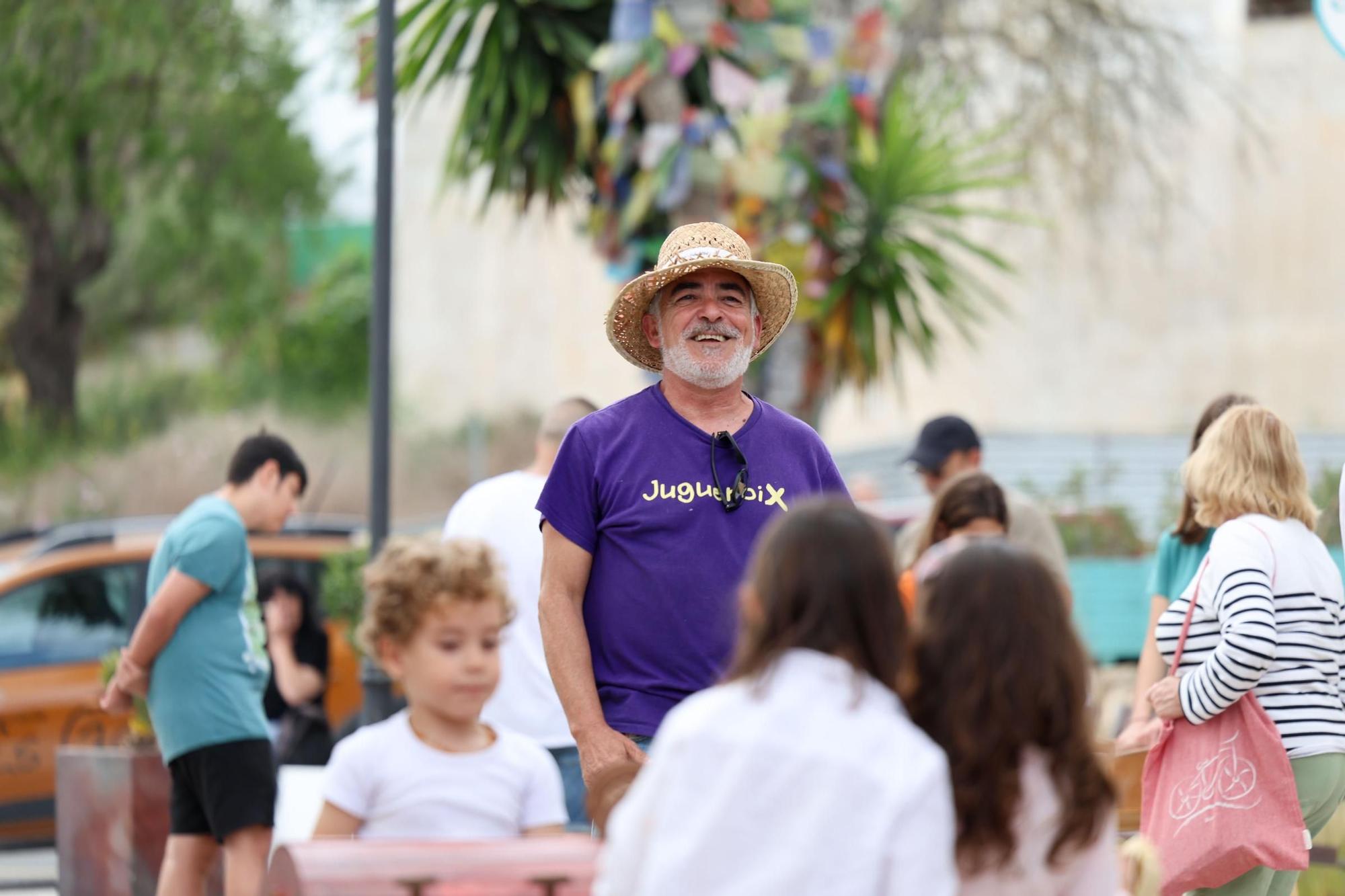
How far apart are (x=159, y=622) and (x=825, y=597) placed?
11.8 feet

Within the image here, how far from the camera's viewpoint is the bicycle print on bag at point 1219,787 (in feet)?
14.9

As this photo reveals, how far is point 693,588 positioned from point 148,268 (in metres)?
24.6

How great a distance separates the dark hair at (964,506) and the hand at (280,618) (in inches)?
139

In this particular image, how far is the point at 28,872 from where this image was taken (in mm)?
8617

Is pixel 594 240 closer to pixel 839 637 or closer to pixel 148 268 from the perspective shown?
pixel 839 637

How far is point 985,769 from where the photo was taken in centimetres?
278

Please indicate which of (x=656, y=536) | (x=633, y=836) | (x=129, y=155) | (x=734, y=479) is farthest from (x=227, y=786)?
(x=129, y=155)

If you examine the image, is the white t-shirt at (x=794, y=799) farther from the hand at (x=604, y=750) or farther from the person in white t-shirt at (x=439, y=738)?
the hand at (x=604, y=750)

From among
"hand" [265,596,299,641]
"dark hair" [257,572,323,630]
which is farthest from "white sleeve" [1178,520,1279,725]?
"hand" [265,596,299,641]

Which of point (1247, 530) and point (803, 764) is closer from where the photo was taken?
point (803, 764)

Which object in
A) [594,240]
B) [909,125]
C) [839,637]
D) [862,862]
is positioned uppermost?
[909,125]

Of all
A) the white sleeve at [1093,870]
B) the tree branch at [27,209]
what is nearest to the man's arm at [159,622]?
the white sleeve at [1093,870]

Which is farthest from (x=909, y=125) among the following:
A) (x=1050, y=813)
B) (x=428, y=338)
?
(x=428, y=338)

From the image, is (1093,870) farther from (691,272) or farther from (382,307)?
(382,307)
